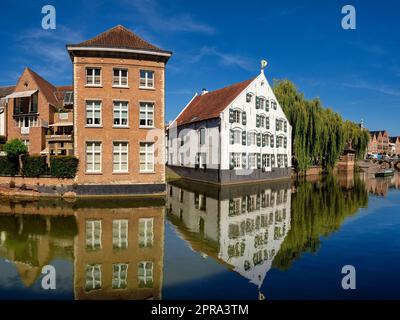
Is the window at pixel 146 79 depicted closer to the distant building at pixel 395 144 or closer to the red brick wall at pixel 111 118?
the red brick wall at pixel 111 118

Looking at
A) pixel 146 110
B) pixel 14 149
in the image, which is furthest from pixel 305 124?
pixel 14 149

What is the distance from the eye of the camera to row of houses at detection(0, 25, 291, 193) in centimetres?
2266

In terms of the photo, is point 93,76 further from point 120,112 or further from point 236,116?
point 236,116

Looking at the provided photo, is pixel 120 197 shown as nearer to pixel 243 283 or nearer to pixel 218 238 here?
pixel 218 238

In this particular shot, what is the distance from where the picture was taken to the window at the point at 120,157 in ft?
75.8

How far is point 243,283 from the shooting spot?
8.20 meters

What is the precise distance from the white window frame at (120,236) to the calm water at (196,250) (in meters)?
0.04

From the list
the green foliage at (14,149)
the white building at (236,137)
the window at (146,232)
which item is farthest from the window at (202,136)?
the window at (146,232)

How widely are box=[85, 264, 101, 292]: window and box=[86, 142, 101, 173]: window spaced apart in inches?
562

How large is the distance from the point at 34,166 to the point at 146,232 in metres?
13.4

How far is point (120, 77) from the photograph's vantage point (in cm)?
2305

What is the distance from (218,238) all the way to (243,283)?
4.61m
